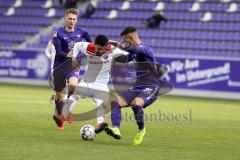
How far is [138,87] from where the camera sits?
42.4 feet

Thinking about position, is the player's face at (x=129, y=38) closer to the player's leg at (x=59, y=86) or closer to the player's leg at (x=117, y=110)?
the player's leg at (x=117, y=110)

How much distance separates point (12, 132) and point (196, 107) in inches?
411

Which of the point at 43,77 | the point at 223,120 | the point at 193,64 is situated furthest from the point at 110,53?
the point at 43,77

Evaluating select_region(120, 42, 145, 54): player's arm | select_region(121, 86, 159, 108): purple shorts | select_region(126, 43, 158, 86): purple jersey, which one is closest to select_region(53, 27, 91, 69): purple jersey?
select_region(126, 43, 158, 86): purple jersey

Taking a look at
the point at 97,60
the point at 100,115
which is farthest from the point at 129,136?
the point at 97,60

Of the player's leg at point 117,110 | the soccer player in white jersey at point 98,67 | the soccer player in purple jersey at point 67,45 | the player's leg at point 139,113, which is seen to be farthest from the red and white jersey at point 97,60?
the soccer player in purple jersey at point 67,45

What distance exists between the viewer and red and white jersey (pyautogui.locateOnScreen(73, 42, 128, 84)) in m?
13.4

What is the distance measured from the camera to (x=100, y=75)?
45.4ft

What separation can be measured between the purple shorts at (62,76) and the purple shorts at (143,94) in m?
2.77

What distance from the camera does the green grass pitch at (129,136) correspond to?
10945 millimetres

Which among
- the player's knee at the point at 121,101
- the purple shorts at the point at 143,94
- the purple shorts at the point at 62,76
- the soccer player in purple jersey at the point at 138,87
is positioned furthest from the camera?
the purple shorts at the point at 62,76

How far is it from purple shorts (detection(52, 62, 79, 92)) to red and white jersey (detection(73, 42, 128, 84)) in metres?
1.37

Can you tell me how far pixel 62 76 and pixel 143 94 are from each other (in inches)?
137

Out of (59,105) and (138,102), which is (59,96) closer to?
(59,105)
